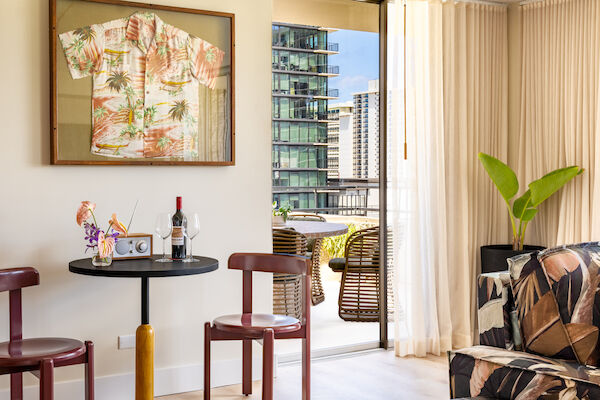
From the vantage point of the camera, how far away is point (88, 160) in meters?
3.65

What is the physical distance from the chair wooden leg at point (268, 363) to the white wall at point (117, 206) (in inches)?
34.9

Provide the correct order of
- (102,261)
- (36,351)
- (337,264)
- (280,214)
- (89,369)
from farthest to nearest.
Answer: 1. (337,264)
2. (280,214)
3. (102,261)
4. (89,369)
5. (36,351)

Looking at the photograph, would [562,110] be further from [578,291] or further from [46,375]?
[46,375]

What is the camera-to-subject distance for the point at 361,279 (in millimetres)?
4969

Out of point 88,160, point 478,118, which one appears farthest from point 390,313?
point 88,160

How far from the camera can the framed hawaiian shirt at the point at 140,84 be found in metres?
3.59

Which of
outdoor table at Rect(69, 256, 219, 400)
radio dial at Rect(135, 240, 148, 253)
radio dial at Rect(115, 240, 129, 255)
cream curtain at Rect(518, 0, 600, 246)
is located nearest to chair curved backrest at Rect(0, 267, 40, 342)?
outdoor table at Rect(69, 256, 219, 400)

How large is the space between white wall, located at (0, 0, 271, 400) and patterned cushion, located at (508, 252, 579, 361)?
1.74m

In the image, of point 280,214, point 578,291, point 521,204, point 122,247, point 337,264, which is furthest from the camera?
point 337,264

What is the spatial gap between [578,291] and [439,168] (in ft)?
7.02

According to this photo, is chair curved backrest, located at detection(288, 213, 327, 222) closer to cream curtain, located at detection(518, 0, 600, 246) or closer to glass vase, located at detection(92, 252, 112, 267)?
glass vase, located at detection(92, 252, 112, 267)

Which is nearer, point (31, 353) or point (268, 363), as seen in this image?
point (31, 353)

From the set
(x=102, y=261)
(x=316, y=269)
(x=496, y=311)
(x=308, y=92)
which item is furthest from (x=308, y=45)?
(x=496, y=311)

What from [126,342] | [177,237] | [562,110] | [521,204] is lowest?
[126,342]
